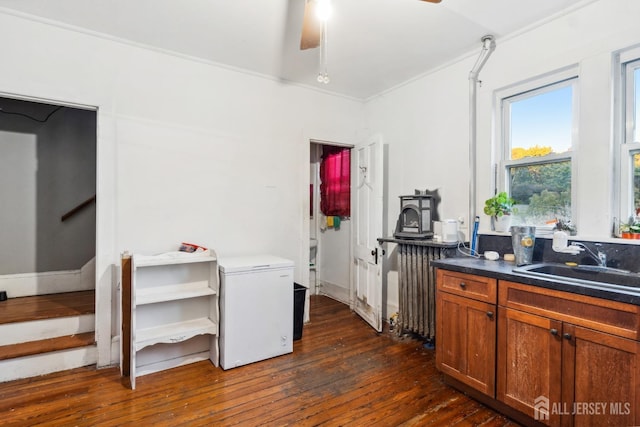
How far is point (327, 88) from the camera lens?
3633 mm

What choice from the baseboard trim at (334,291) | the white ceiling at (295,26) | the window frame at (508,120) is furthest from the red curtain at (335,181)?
the window frame at (508,120)

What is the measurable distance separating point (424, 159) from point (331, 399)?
235 cm

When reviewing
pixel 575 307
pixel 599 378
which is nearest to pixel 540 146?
pixel 575 307

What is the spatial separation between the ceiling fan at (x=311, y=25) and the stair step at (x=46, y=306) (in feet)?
9.64

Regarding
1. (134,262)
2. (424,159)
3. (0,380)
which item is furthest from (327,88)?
(0,380)

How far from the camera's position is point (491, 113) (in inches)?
105

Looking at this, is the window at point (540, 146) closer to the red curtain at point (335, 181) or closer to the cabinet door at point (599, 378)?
the cabinet door at point (599, 378)

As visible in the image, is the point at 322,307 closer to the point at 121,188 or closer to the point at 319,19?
the point at 121,188

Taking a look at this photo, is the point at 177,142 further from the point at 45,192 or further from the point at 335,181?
the point at 335,181

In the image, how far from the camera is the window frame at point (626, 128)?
6.52ft

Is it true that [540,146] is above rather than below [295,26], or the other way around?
below

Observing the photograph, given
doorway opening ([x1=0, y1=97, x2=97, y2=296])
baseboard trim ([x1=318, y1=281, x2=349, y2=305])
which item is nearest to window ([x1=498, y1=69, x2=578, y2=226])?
baseboard trim ([x1=318, y1=281, x2=349, y2=305])

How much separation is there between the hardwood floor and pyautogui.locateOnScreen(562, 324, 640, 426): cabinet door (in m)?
0.47

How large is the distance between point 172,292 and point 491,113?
10.1ft
